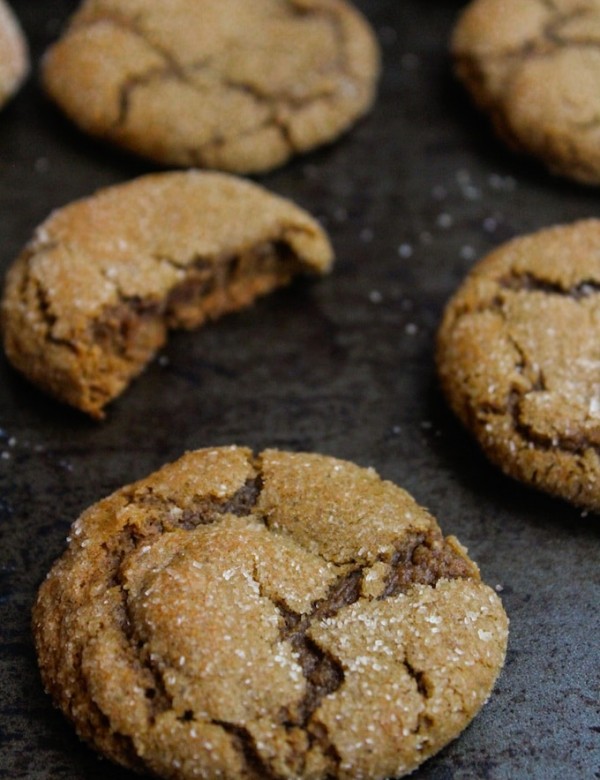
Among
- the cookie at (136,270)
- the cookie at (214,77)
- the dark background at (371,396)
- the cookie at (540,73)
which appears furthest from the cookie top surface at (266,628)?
the cookie at (540,73)

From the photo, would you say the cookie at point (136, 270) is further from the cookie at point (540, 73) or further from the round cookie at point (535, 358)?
the cookie at point (540, 73)

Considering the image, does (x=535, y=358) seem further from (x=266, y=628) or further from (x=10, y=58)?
(x=10, y=58)

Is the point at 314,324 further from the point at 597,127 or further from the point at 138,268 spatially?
the point at 597,127

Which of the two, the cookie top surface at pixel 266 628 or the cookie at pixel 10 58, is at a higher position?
the cookie at pixel 10 58

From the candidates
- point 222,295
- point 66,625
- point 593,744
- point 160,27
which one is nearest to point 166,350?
point 222,295

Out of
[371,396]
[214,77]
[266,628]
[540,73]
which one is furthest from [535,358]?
[214,77]
